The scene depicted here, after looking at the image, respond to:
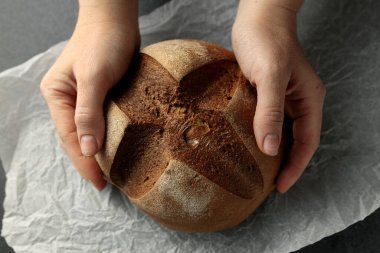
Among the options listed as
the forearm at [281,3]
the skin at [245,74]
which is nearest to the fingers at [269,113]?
the skin at [245,74]

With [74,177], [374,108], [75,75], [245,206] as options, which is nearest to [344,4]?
[374,108]

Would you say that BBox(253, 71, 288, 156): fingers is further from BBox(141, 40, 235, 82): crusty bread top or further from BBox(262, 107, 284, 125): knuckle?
BBox(141, 40, 235, 82): crusty bread top

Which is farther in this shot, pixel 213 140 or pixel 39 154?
pixel 39 154

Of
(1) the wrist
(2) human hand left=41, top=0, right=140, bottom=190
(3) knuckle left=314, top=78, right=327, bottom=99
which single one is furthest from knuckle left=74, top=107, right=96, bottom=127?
(3) knuckle left=314, top=78, right=327, bottom=99

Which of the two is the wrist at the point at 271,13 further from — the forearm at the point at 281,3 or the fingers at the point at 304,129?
the fingers at the point at 304,129

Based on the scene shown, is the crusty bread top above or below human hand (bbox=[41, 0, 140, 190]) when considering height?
above

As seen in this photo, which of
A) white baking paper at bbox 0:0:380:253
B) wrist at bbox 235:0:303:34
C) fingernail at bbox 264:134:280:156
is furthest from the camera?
white baking paper at bbox 0:0:380:253

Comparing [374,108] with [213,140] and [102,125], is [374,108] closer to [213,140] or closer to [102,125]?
[213,140]
